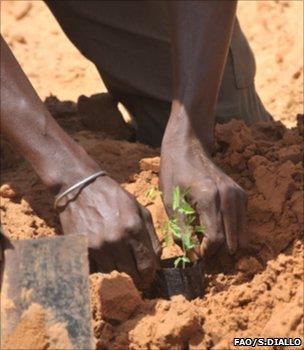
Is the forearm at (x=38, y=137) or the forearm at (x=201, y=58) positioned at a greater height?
the forearm at (x=201, y=58)

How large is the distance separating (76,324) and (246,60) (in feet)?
5.88

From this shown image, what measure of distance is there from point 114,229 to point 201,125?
Answer: 1.73 ft

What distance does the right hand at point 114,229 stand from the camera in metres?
2.31

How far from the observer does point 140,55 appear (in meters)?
3.43

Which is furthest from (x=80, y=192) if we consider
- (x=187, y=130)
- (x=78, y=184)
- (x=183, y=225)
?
(x=187, y=130)

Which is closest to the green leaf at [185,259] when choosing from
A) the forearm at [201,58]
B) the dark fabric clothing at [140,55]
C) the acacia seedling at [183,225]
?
the acacia seedling at [183,225]

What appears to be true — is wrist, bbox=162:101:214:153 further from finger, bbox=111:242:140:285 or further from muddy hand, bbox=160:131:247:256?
finger, bbox=111:242:140:285

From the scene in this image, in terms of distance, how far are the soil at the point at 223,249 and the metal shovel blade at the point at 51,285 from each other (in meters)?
0.06

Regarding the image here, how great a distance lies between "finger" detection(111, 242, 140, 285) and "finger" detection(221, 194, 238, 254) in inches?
11.1

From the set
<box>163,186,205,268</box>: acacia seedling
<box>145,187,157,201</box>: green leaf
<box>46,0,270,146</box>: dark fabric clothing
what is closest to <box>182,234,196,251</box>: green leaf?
<box>163,186,205,268</box>: acacia seedling

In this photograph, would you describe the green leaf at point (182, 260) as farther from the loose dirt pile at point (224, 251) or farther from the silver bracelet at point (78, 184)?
the silver bracelet at point (78, 184)

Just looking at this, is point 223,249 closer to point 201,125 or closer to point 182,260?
point 182,260

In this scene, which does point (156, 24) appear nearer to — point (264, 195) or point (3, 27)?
point (264, 195)

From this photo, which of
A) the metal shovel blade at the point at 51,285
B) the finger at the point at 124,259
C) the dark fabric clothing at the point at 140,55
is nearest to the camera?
the metal shovel blade at the point at 51,285
